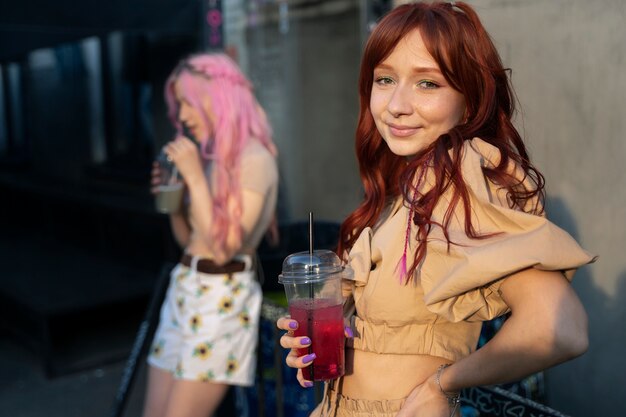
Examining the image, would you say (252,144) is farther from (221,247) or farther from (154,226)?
(154,226)

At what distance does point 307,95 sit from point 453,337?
4.99 m

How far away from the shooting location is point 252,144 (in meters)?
3.19

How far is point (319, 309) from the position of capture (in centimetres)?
165

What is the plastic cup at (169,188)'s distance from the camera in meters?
3.21

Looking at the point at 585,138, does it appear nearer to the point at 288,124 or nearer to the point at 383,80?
the point at 383,80

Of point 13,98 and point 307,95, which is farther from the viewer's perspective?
point 13,98

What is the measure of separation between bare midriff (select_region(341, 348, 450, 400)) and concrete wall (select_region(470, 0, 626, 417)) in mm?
1447

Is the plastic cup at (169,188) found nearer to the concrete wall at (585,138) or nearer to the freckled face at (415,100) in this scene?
the concrete wall at (585,138)

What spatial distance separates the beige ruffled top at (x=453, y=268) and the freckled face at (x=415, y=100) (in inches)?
5.1

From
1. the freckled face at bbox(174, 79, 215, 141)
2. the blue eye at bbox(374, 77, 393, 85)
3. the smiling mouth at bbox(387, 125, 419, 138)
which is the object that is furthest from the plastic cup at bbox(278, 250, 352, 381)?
the freckled face at bbox(174, 79, 215, 141)

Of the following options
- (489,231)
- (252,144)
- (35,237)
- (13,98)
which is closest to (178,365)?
(252,144)

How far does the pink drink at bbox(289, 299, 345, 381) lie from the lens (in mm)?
1653

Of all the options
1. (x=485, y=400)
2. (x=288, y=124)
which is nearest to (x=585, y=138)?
(x=485, y=400)

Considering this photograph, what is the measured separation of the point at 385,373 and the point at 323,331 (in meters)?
0.18
